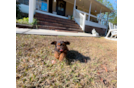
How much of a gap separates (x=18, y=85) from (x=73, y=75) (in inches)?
38.0

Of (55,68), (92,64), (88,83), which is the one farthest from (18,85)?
(92,64)

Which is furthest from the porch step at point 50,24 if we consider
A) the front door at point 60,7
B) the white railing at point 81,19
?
the front door at point 60,7

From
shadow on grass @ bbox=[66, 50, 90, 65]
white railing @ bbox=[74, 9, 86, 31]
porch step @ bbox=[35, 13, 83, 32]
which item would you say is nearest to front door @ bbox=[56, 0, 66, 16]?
white railing @ bbox=[74, 9, 86, 31]

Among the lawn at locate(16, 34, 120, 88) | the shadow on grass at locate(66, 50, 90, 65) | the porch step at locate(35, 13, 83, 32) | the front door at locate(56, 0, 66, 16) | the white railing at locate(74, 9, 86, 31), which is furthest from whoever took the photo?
the front door at locate(56, 0, 66, 16)

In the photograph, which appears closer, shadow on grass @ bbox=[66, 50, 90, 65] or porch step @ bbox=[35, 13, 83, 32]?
shadow on grass @ bbox=[66, 50, 90, 65]

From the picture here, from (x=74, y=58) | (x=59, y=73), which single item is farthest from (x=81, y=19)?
(x=59, y=73)

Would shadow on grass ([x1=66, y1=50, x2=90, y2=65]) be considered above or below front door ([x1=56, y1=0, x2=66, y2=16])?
below

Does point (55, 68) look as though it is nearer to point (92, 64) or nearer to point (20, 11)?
point (92, 64)

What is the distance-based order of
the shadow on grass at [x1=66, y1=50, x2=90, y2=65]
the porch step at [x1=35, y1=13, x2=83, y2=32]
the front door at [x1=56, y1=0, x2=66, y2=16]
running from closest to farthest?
the shadow on grass at [x1=66, y1=50, x2=90, y2=65]
the porch step at [x1=35, y1=13, x2=83, y2=32]
the front door at [x1=56, y1=0, x2=66, y2=16]

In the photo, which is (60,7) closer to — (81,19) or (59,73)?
(81,19)

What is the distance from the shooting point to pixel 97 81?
1.38 meters

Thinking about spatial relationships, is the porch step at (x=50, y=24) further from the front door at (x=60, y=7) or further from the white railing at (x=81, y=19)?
the front door at (x=60, y=7)

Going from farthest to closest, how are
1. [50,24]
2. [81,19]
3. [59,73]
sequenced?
1. [81,19]
2. [50,24]
3. [59,73]

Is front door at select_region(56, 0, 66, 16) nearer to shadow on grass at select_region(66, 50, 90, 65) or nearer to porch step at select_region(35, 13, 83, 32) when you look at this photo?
porch step at select_region(35, 13, 83, 32)
